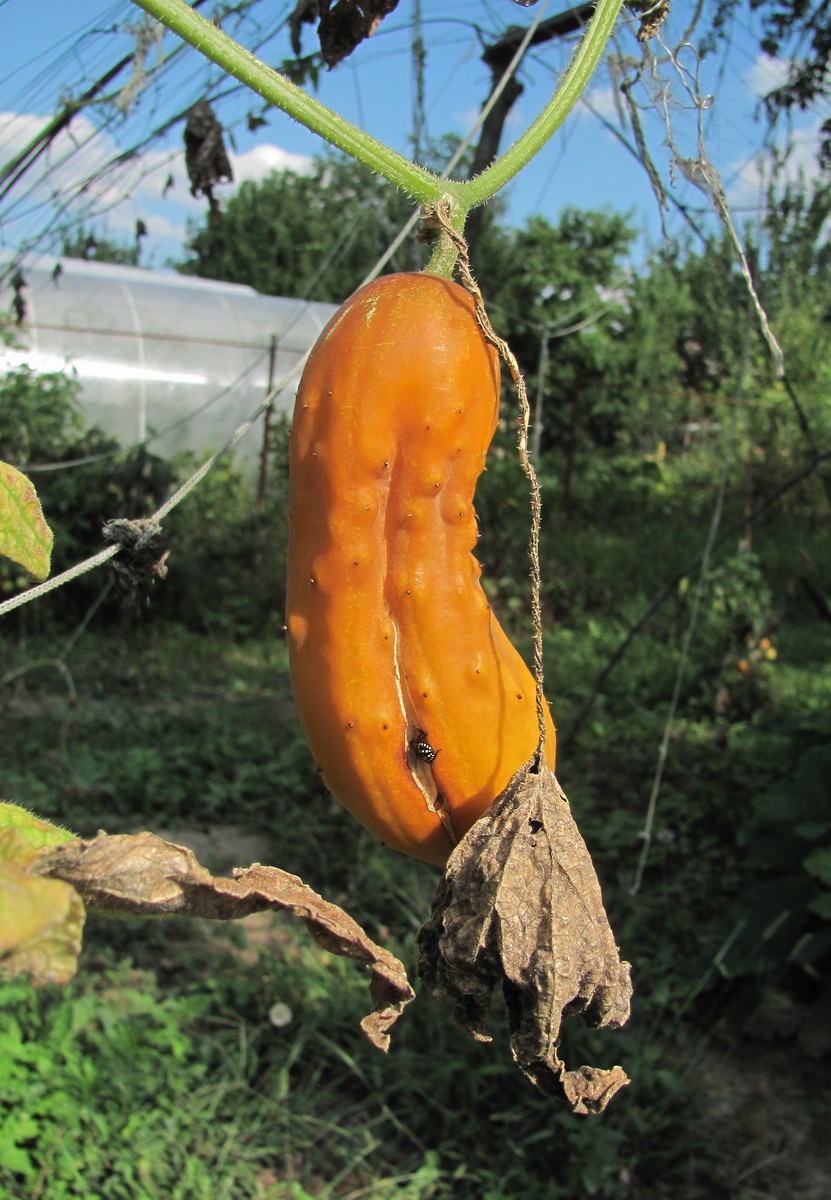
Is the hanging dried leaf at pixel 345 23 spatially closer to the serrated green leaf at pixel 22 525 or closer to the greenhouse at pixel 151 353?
the serrated green leaf at pixel 22 525

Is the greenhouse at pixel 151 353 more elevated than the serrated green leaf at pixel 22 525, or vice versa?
the greenhouse at pixel 151 353

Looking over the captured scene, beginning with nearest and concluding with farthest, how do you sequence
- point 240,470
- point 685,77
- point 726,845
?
point 685,77, point 726,845, point 240,470

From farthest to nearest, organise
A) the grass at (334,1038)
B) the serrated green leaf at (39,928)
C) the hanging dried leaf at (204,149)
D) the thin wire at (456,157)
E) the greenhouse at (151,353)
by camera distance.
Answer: the greenhouse at (151,353), the grass at (334,1038), the hanging dried leaf at (204,149), the thin wire at (456,157), the serrated green leaf at (39,928)

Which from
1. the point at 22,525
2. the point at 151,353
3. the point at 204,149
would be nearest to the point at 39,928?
the point at 22,525

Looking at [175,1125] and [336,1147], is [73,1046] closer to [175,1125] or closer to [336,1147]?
[175,1125]

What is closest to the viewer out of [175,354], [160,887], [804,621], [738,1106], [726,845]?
[160,887]

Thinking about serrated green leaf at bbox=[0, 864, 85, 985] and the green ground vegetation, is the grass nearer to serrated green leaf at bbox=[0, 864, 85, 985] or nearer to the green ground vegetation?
the green ground vegetation

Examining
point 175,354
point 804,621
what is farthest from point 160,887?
point 175,354

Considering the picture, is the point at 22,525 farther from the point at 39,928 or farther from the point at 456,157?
the point at 456,157

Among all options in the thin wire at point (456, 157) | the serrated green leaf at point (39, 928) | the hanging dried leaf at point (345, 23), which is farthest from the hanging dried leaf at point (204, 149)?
the serrated green leaf at point (39, 928)
